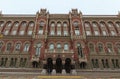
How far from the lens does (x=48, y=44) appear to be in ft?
169

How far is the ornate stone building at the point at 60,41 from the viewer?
1849 inches

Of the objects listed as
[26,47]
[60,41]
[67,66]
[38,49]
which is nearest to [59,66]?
[67,66]

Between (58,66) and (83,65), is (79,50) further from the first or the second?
(58,66)

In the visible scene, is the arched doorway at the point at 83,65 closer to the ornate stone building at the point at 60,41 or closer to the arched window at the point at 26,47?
the ornate stone building at the point at 60,41

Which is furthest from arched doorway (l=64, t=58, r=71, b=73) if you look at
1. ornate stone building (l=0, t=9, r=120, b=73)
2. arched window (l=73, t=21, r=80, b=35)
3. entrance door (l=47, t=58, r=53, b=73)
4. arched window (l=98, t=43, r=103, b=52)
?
arched window (l=98, t=43, r=103, b=52)

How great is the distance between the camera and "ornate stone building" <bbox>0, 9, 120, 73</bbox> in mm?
46969

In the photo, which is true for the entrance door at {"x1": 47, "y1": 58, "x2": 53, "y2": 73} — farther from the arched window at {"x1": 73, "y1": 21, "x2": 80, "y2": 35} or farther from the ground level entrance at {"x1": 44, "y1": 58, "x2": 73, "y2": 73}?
the arched window at {"x1": 73, "y1": 21, "x2": 80, "y2": 35}

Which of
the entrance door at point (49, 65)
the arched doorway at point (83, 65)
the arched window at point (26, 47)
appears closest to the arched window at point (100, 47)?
the arched doorway at point (83, 65)

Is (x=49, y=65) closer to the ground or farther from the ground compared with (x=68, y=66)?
farther from the ground

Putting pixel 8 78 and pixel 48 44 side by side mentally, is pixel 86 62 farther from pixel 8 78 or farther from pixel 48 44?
pixel 8 78

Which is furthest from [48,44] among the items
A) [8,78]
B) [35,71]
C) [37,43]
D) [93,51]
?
[8,78]

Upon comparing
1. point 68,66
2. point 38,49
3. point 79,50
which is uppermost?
point 38,49

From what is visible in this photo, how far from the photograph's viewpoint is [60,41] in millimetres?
51844

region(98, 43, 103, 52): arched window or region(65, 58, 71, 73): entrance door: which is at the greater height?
region(98, 43, 103, 52): arched window
